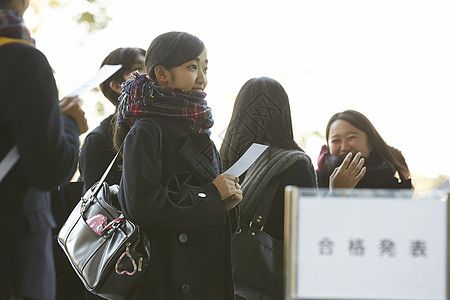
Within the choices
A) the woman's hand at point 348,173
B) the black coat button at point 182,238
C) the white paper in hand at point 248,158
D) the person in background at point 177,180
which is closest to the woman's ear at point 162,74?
the person in background at point 177,180

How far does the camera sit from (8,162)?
1.10 m

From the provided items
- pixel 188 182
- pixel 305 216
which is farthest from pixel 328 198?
pixel 188 182

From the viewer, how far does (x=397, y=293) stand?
0.92 meters

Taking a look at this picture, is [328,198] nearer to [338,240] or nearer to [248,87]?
[338,240]

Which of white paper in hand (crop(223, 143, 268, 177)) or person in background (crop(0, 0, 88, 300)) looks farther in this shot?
white paper in hand (crop(223, 143, 268, 177))

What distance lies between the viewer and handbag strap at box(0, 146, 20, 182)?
1.10m

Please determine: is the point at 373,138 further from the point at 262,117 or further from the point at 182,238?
the point at 182,238

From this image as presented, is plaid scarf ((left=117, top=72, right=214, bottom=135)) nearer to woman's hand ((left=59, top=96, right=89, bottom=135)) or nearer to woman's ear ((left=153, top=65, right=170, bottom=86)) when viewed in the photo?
woman's ear ((left=153, top=65, right=170, bottom=86))

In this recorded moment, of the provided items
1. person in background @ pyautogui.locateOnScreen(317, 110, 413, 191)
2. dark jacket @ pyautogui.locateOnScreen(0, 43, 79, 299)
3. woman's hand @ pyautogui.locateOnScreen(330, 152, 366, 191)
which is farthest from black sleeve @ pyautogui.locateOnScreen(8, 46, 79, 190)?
person in background @ pyautogui.locateOnScreen(317, 110, 413, 191)

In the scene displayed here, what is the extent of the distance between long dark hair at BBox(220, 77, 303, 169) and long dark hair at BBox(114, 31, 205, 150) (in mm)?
397

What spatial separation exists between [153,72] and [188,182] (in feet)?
1.10

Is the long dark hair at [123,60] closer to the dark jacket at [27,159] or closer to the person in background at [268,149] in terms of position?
the person in background at [268,149]

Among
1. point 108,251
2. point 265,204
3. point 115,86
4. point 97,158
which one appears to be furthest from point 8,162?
point 115,86

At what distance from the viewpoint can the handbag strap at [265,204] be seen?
6.31 feet
